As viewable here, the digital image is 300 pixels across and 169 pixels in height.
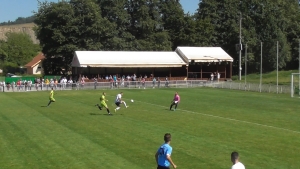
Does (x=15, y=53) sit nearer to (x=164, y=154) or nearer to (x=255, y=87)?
(x=255, y=87)

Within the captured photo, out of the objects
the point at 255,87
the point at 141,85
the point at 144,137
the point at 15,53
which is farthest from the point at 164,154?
the point at 15,53

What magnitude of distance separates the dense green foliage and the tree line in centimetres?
5310

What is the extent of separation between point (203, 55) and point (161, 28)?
18.7 metres

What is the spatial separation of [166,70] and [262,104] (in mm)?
38513

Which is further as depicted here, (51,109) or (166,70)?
(166,70)

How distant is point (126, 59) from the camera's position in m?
74.8

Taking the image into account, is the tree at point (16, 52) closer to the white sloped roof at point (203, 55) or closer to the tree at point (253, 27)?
the tree at point (253, 27)

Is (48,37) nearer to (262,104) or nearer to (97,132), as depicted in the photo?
(262,104)

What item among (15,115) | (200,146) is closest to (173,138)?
(200,146)

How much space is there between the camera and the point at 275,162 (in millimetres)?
17078

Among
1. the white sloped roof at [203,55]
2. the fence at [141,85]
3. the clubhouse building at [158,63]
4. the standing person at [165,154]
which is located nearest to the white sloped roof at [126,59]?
the clubhouse building at [158,63]

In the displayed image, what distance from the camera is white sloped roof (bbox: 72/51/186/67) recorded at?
7188 cm

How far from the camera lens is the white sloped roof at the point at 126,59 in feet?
236

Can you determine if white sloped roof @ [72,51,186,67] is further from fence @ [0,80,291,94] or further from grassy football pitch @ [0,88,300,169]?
grassy football pitch @ [0,88,300,169]
